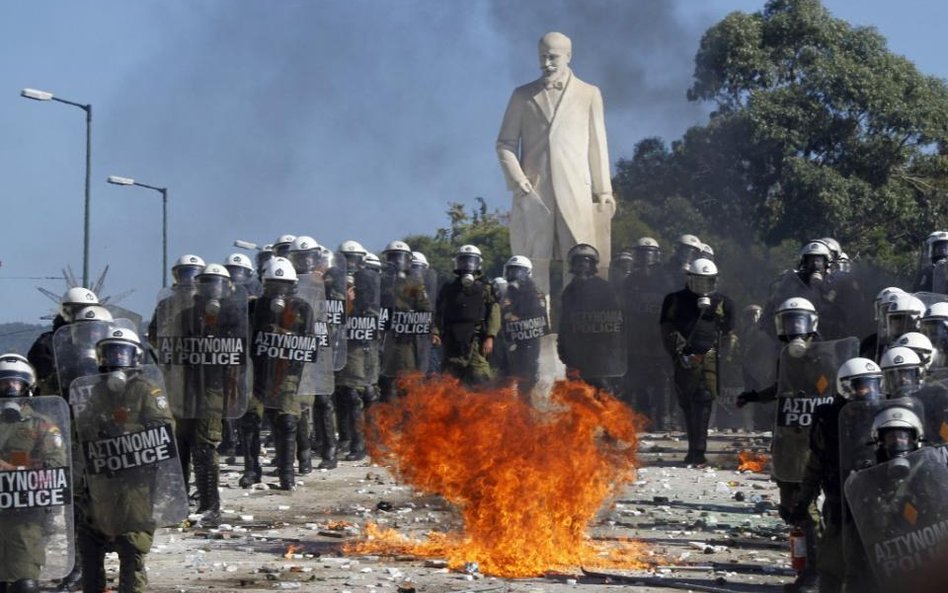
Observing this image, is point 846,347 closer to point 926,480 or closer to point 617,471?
point 617,471

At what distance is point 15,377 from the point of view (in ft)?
35.6

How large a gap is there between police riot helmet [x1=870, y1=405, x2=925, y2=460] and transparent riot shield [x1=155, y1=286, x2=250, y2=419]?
7426 millimetres

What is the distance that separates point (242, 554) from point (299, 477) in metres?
4.75

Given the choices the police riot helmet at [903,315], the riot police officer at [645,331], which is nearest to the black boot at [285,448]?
the riot police officer at [645,331]

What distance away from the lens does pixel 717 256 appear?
3903 cm

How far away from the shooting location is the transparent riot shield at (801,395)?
1247cm

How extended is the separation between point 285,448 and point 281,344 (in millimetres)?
1020

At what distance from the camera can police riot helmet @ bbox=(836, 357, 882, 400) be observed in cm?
1057

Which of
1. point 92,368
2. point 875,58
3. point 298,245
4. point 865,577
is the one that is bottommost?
point 865,577

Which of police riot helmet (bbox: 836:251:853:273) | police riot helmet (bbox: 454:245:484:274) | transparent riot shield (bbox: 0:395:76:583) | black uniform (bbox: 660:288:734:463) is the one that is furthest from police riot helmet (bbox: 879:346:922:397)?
police riot helmet (bbox: 836:251:853:273)

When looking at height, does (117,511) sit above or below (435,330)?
below

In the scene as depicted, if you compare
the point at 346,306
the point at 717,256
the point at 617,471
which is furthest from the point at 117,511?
the point at 717,256

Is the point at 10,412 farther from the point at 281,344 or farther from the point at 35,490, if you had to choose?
the point at 281,344

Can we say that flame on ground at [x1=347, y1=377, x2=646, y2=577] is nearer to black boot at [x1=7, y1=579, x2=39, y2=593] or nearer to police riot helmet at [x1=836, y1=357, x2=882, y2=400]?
police riot helmet at [x1=836, y1=357, x2=882, y2=400]
